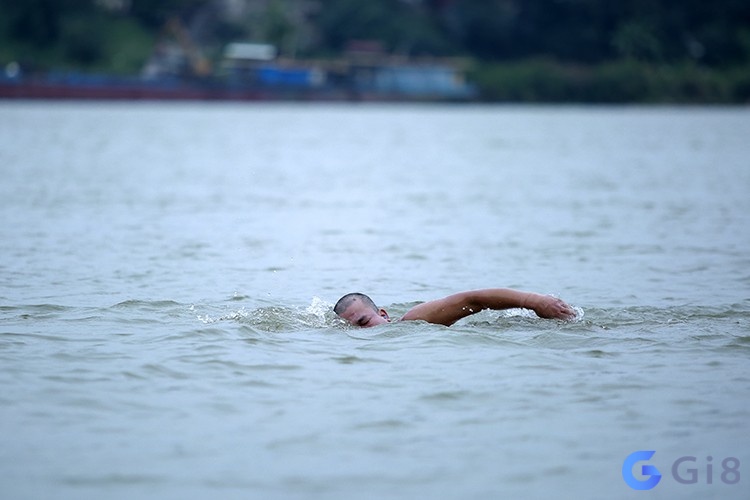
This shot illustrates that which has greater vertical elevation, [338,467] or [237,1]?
[237,1]

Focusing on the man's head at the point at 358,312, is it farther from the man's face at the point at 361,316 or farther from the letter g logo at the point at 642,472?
the letter g logo at the point at 642,472

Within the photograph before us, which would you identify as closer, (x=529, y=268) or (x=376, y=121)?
(x=529, y=268)

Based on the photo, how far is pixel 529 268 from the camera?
15836mm

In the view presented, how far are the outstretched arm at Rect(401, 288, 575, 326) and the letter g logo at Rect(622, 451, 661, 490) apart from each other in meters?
3.00

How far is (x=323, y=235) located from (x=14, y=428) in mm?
11544

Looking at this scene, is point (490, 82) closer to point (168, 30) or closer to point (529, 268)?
point (168, 30)

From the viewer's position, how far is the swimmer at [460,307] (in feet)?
34.4

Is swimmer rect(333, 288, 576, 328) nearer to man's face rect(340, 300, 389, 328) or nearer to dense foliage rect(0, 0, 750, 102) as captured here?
man's face rect(340, 300, 389, 328)

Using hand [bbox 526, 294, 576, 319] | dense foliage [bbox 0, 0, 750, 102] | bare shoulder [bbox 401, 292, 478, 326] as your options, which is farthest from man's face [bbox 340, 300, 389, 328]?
dense foliage [bbox 0, 0, 750, 102]

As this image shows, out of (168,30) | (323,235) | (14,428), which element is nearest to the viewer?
(14,428)

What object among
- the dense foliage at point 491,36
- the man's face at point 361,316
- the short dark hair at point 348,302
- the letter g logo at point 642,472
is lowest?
the letter g logo at point 642,472

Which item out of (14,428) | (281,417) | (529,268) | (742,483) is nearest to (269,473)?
(281,417)

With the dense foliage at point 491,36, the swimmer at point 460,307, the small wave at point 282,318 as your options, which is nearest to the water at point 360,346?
the small wave at point 282,318

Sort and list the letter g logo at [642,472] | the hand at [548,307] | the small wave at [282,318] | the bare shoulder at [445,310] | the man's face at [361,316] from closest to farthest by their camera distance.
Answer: the letter g logo at [642,472] → the hand at [548,307] → the bare shoulder at [445,310] → the man's face at [361,316] → the small wave at [282,318]
